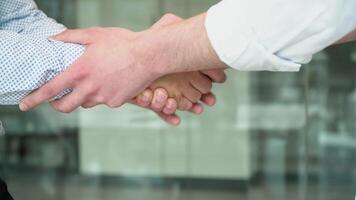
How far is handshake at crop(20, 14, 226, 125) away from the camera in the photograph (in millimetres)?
941

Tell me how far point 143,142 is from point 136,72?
12.0 ft

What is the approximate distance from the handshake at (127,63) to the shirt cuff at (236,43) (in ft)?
0.09

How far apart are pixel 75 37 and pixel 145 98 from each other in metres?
0.18

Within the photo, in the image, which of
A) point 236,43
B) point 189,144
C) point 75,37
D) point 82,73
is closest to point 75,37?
point 75,37

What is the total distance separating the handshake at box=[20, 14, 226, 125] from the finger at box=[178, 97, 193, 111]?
0.09 m

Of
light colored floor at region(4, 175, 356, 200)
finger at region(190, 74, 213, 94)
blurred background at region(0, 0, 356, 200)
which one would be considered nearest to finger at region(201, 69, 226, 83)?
finger at region(190, 74, 213, 94)

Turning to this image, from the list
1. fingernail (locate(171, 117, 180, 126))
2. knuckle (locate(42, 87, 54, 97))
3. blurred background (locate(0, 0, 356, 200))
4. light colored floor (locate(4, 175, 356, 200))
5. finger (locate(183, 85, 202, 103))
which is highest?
knuckle (locate(42, 87, 54, 97))

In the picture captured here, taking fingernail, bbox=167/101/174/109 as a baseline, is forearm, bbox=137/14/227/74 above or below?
above

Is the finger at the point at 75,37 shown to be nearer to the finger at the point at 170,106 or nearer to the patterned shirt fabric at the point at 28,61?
the patterned shirt fabric at the point at 28,61

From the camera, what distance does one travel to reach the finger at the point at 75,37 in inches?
43.9

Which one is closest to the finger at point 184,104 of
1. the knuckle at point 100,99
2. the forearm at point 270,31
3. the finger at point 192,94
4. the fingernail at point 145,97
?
the finger at point 192,94

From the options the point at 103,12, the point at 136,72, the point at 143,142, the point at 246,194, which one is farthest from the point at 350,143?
the point at 136,72

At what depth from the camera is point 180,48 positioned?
3.11 feet

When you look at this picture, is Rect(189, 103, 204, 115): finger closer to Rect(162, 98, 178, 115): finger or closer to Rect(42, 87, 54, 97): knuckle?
Rect(162, 98, 178, 115): finger
